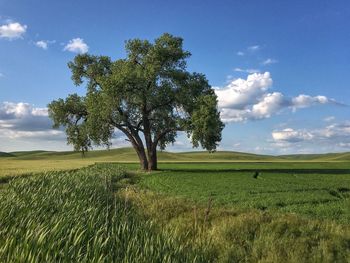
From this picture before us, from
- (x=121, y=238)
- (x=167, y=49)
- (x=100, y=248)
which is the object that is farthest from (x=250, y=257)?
(x=167, y=49)

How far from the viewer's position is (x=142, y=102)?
2149 inches

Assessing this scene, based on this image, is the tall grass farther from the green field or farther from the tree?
the tree

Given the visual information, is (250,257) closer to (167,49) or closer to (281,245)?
(281,245)

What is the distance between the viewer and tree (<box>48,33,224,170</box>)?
5256 cm

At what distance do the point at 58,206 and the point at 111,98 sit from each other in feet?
130

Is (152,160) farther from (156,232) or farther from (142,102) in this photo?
(156,232)

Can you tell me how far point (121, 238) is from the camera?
1039 centimetres

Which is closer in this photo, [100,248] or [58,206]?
[100,248]

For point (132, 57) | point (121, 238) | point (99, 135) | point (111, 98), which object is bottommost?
point (121, 238)

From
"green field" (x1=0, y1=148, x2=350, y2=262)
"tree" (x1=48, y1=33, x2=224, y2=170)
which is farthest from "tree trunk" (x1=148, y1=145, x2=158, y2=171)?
"green field" (x1=0, y1=148, x2=350, y2=262)

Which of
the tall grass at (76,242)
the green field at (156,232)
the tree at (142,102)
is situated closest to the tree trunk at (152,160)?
the tree at (142,102)

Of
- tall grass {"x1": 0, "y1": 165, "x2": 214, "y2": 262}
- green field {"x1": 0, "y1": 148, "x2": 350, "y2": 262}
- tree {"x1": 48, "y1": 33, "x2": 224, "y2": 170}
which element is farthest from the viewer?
tree {"x1": 48, "y1": 33, "x2": 224, "y2": 170}

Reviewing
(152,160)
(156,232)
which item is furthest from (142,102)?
(156,232)

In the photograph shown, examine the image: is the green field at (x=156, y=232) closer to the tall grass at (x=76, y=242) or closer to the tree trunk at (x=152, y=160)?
the tall grass at (x=76, y=242)
